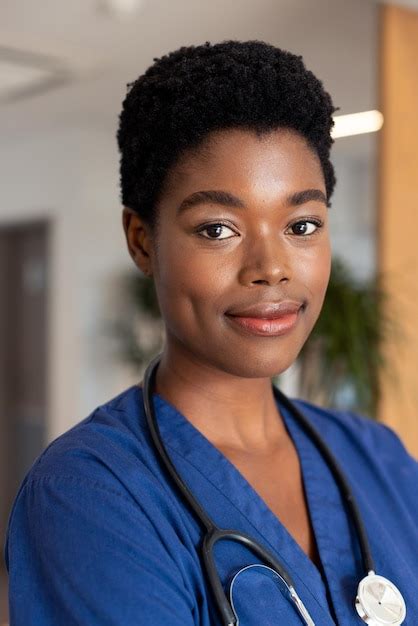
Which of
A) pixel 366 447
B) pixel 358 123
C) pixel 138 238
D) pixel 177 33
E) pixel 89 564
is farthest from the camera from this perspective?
Answer: pixel 358 123

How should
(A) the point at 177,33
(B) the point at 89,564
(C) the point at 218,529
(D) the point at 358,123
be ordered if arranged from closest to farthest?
(B) the point at 89,564, (C) the point at 218,529, (A) the point at 177,33, (D) the point at 358,123

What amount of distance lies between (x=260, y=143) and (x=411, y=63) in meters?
1.95

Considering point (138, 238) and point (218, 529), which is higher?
point (138, 238)

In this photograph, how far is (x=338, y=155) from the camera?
5527mm

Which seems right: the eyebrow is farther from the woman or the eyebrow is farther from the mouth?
the mouth

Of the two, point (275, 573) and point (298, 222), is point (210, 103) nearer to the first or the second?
point (298, 222)

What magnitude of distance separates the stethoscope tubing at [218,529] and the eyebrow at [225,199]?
24 cm

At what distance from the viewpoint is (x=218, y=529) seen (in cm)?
85

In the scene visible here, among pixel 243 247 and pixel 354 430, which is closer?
pixel 243 247

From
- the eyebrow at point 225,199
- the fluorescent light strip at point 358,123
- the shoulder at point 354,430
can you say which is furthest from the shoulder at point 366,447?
the fluorescent light strip at point 358,123

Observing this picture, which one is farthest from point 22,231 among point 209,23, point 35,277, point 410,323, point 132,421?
point 132,421

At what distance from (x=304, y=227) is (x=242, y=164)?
0.35 ft

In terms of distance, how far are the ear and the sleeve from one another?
30 cm

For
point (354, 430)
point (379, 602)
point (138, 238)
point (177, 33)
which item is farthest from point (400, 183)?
point (379, 602)
